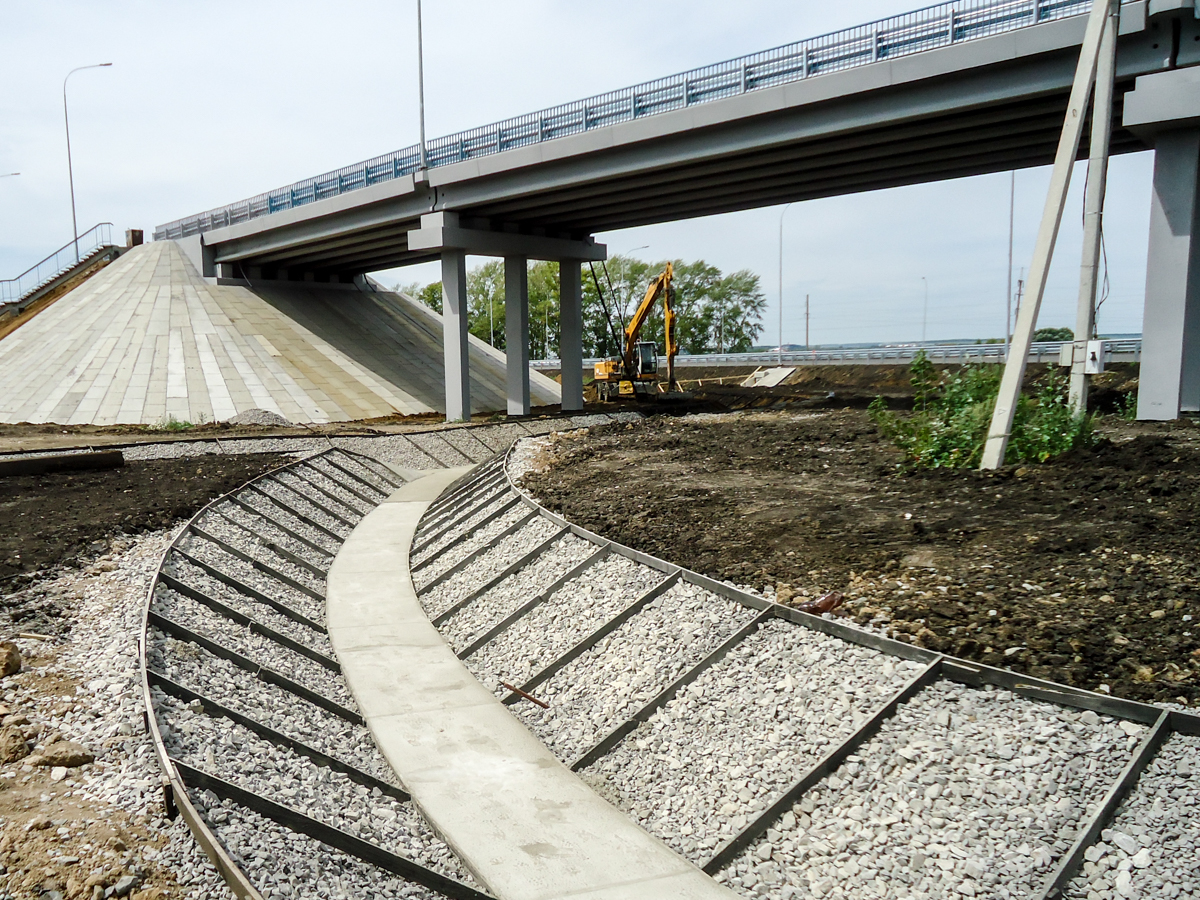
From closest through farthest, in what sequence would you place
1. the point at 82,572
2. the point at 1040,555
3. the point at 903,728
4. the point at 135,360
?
the point at 903,728, the point at 1040,555, the point at 82,572, the point at 135,360

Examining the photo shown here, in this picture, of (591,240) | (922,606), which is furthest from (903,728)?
(591,240)

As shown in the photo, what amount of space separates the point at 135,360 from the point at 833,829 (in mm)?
39566

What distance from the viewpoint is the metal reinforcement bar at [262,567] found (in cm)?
1440

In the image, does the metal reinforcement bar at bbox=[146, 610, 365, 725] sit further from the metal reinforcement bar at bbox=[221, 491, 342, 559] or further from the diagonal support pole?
the diagonal support pole

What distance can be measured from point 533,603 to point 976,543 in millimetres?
5994

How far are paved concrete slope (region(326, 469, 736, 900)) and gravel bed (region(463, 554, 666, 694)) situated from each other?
431mm

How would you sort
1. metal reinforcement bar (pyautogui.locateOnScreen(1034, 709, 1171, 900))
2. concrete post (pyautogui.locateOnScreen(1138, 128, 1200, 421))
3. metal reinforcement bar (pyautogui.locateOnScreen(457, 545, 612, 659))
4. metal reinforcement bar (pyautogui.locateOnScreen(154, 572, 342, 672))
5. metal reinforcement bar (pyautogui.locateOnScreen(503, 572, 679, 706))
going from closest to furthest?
1. metal reinforcement bar (pyautogui.locateOnScreen(1034, 709, 1171, 900))
2. metal reinforcement bar (pyautogui.locateOnScreen(503, 572, 679, 706))
3. metal reinforcement bar (pyautogui.locateOnScreen(154, 572, 342, 672))
4. metal reinforcement bar (pyautogui.locateOnScreen(457, 545, 612, 659))
5. concrete post (pyautogui.locateOnScreen(1138, 128, 1200, 421))

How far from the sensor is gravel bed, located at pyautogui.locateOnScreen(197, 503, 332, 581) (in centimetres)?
1575

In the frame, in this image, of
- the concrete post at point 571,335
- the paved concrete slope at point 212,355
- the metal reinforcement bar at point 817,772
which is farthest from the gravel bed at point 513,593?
the concrete post at point 571,335

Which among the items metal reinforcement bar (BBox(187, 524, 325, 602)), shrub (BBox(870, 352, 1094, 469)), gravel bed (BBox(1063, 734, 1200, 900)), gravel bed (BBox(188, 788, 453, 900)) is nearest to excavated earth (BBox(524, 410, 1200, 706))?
shrub (BBox(870, 352, 1094, 469))

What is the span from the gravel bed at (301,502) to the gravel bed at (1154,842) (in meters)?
16.4

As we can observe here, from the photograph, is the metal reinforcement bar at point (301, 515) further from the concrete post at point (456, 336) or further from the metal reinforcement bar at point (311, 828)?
the concrete post at point (456, 336)

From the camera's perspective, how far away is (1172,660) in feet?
22.9

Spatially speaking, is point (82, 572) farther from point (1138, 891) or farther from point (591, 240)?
point (591, 240)
